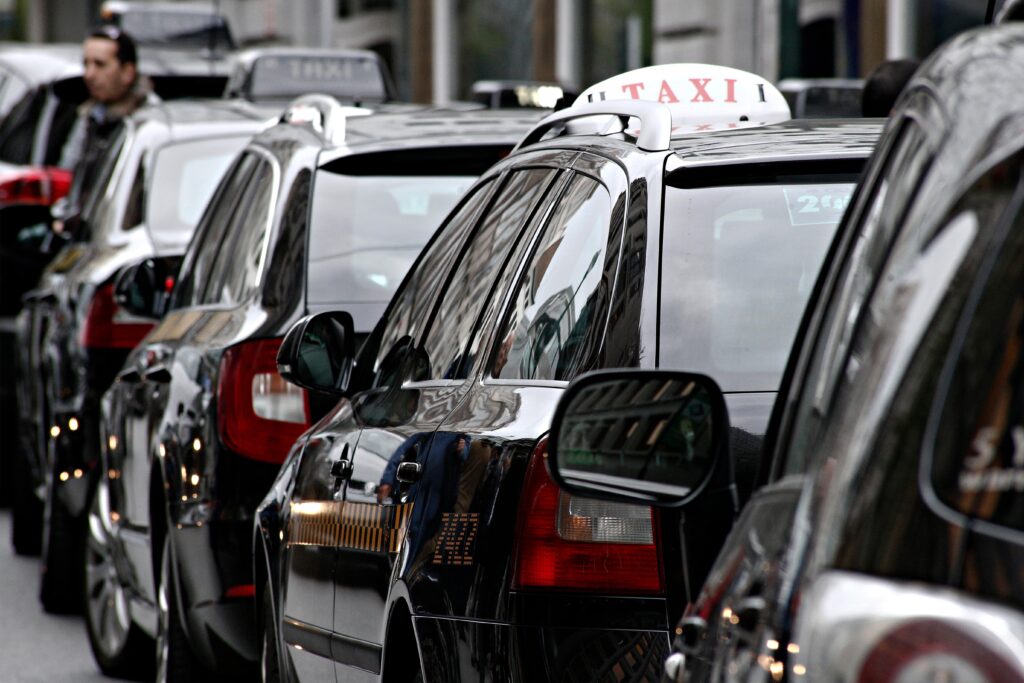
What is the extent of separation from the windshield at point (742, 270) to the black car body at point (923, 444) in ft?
4.28

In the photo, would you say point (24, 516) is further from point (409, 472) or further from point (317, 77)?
point (409, 472)

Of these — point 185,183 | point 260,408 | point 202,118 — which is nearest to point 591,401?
point 260,408

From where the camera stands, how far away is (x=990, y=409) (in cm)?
170

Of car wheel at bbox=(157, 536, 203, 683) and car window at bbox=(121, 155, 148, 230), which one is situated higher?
car window at bbox=(121, 155, 148, 230)

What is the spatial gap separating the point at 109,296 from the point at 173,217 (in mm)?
495

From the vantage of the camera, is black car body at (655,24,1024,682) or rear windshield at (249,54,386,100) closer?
black car body at (655,24,1024,682)

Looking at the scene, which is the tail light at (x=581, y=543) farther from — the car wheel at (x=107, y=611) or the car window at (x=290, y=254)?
the car wheel at (x=107, y=611)

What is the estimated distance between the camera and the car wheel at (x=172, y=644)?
6.07 meters

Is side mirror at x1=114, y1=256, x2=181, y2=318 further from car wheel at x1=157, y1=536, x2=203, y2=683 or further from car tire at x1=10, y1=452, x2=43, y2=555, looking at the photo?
car tire at x1=10, y1=452, x2=43, y2=555

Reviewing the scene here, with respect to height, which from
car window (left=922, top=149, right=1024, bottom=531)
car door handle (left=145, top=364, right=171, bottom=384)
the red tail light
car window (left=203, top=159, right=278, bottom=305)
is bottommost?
the red tail light

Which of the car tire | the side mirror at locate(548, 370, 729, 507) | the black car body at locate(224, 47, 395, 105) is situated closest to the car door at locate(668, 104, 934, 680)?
the side mirror at locate(548, 370, 729, 507)

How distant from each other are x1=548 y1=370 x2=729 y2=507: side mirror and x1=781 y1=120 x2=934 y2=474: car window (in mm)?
279

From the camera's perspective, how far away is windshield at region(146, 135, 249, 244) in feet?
27.4

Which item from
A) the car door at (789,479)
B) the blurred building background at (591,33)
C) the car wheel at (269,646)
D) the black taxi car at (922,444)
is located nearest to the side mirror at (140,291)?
the car wheel at (269,646)
